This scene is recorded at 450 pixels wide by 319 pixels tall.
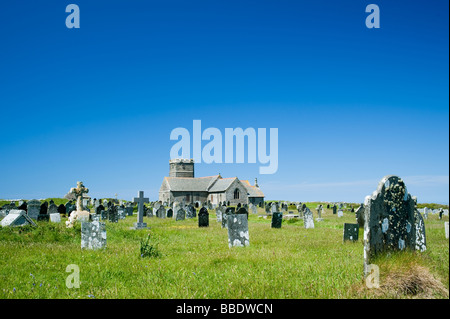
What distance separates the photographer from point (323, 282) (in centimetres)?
589

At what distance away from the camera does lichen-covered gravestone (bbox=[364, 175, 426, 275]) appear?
19.4ft

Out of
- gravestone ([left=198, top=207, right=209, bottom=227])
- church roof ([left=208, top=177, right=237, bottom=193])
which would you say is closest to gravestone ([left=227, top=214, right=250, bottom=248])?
gravestone ([left=198, top=207, right=209, bottom=227])

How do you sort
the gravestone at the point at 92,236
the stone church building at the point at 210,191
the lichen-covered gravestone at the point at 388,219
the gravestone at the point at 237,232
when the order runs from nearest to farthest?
the lichen-covered gravestone at the point at 388,219 < the gravestone at the point at 92,236 < the gravestone at the point at 237,232 < the stone church building at the point at 210,191

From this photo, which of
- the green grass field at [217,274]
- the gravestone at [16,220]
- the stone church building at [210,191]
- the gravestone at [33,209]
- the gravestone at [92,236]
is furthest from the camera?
the stone church building at [210,191]

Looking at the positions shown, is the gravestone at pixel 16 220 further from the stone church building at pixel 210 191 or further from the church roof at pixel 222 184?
the church roof at pixel 222 184

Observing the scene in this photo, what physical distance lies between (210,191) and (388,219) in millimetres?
66167

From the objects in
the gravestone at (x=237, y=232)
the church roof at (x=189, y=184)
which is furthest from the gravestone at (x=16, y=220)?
the church roof at (x=189, y=184)

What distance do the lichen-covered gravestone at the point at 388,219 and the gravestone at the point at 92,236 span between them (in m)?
7.93

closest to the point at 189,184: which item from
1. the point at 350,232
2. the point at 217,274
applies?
the point at 350,232

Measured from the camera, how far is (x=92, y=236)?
10.6 meters

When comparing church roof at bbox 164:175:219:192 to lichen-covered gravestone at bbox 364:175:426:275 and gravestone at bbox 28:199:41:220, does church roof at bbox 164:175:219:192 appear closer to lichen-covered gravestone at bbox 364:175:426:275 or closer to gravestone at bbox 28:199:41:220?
gravestone at bbox 28:199:41:220

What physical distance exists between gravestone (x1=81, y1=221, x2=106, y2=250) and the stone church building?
177 ft

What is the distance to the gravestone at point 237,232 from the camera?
11414mm
